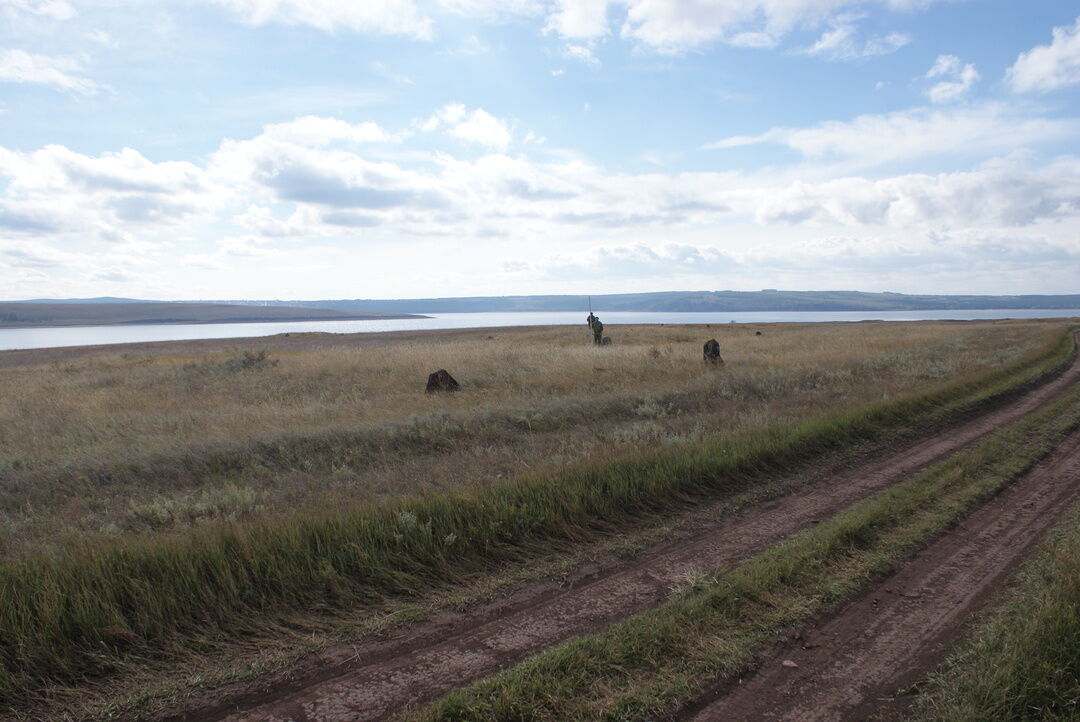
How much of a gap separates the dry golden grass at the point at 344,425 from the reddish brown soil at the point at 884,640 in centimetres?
426

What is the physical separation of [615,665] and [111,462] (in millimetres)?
8853

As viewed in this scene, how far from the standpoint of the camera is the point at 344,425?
11.8 m

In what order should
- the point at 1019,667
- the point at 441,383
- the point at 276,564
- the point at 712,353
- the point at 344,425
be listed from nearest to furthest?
the point at 1019,667 < the point at 276,564 < the point at 344,425 < the point at 441,383 < the point at 712,353

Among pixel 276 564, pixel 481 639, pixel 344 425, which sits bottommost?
pixel 481 639

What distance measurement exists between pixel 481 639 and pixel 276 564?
2.05 metres

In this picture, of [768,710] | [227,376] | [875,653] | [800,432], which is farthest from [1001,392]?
[227,376]

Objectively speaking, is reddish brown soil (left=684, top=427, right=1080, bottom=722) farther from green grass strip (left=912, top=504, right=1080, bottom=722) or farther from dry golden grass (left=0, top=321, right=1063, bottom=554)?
dry golden grass (left=0, top=321, right=1063, bottom=554)

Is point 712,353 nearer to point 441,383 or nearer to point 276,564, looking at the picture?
point 441,383

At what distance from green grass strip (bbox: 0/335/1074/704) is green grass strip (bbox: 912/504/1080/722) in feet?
11.2

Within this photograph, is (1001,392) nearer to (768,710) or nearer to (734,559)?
(734,559)

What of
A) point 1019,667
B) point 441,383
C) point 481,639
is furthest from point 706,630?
point 441,383

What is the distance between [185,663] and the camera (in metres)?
4.18

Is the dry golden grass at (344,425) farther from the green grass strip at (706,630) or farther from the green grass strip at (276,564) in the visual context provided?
the green grass strip at (706,630)

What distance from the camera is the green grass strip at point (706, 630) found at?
3.64m
